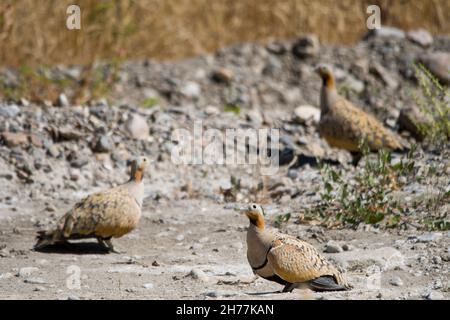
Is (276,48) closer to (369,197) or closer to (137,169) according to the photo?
(369,197)

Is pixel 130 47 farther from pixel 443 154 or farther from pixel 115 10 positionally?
pixel 443 154

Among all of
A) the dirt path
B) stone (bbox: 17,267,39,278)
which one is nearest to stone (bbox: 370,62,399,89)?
the dirt path

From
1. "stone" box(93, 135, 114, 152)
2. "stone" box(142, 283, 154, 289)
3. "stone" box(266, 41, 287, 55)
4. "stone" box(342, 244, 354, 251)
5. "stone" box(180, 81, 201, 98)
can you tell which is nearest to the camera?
"stone" box(142, 283, 154, 289)

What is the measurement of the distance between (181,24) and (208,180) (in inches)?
199

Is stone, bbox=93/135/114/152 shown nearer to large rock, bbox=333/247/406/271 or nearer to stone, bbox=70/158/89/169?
stone, bbox=70/158/89/169

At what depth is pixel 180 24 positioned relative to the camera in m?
14.6

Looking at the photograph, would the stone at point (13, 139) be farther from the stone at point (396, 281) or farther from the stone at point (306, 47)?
the stone at point (306, 47)

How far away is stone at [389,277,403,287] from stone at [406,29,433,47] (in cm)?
823

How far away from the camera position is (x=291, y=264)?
604cm

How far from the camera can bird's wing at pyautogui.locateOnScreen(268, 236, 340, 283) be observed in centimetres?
605

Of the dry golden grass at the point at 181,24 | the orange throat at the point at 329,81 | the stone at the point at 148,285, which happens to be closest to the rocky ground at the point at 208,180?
the stone at the point at 148,285

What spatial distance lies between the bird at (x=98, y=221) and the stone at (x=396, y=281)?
7.25 ft

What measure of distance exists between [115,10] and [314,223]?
19.3 ft
